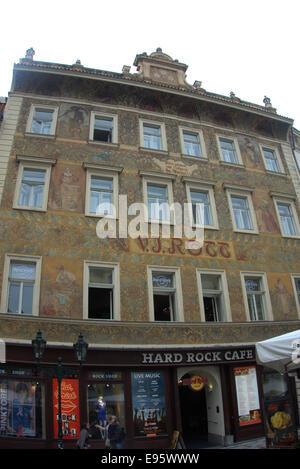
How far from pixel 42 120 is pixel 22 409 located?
10936 mm

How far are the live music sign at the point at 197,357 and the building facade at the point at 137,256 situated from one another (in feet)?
0.16

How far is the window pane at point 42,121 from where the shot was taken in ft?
48.4

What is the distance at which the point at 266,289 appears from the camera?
1459 centimetres

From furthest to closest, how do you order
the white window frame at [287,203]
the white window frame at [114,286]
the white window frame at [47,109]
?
the white window frame at [287,203] → the white window frame at [47,109] → the white window frame at [114,286]

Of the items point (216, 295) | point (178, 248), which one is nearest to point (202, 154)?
point (178, 248)

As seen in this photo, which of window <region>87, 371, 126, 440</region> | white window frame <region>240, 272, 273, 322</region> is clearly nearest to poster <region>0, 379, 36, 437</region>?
window <region>87, 371, 126, 440</region>

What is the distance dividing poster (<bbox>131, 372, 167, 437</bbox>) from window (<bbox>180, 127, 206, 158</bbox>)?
9758 millimetres

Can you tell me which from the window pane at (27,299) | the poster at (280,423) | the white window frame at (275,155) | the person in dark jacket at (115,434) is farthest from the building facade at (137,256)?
the poster at (280,423)

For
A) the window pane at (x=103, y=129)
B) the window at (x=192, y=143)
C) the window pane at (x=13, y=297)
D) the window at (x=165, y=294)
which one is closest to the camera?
the window pane at (x=13, y=297)

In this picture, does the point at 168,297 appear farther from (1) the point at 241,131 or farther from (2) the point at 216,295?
(1) the point at 241,131

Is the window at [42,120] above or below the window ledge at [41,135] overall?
above

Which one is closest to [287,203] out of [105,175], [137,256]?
[137,256]

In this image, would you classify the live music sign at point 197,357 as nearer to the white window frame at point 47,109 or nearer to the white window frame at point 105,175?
the white window frame at point 105,175

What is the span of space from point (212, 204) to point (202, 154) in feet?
9.07
